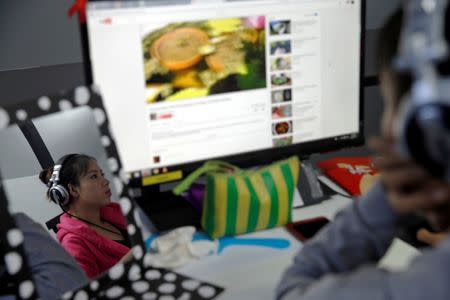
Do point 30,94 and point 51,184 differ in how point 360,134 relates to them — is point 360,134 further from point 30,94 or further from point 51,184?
point 30,94

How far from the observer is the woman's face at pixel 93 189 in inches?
39.9

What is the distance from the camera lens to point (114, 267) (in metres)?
0.87

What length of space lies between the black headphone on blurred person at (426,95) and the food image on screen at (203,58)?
0.54 metres

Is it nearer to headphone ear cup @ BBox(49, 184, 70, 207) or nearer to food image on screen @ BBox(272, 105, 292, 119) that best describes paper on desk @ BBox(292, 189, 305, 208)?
food image on screen @ BBox(272, 105, 292, 119)

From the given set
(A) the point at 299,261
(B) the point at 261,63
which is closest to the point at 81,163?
(B) the point at 261,63

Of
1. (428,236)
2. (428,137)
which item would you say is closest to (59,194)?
(428,236)

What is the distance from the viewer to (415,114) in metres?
0.47

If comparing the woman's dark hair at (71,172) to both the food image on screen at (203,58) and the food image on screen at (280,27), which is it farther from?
the food image on screen at (280,27)

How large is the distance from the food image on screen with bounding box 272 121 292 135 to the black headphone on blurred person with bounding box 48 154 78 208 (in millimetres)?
403

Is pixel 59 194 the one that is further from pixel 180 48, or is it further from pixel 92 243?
pixel 180 48

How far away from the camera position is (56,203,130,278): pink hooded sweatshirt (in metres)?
0.97

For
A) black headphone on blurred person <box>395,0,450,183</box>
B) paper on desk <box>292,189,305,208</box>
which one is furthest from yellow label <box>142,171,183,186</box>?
black headphone on blurred person <box>395,0,450,183</box>

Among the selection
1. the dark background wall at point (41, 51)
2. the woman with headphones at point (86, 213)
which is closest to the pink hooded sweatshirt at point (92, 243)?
the woman with headphones at point (86, 213)

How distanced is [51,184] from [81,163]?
0.30 feet
